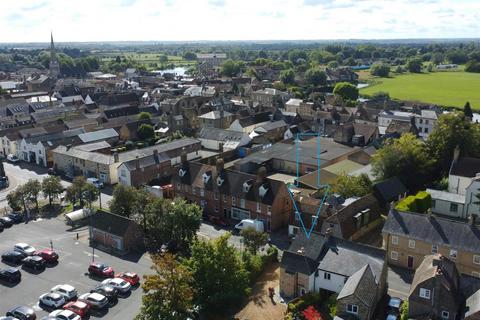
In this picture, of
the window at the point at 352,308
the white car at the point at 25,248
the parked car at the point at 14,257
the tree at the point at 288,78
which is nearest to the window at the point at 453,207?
the window at the point at 352,308

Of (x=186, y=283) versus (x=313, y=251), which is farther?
(x=313, y=251)

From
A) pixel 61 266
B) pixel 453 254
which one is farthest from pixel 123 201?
pixel 453 254

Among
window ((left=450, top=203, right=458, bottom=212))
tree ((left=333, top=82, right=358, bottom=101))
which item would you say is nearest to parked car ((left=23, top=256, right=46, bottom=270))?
window ((left=450, top=203, right=458, bottom=212))

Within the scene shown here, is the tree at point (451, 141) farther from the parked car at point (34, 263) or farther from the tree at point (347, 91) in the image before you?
the tree at point (347, 91)

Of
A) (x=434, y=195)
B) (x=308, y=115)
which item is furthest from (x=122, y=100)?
(x=434, y=195)

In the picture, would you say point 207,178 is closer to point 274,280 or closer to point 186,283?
point 274,280

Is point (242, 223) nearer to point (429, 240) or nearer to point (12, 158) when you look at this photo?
point (429, 240)

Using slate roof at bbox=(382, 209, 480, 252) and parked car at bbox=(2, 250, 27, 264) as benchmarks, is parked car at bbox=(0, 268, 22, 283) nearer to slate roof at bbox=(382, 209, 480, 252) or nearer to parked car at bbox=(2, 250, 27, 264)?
parked car at bbox=(2, 250, 27, 264)

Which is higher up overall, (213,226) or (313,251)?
(313,251)
